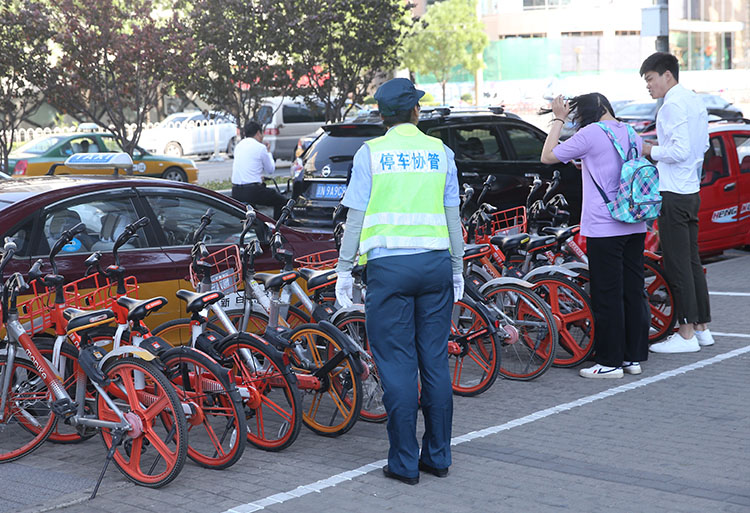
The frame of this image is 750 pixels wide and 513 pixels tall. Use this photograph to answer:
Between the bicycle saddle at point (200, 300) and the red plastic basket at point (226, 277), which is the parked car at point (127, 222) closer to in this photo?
the red plastic basket at point (226, 277)

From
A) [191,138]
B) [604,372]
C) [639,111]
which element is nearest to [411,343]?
[604,372]

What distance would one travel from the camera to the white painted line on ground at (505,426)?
4945 mm

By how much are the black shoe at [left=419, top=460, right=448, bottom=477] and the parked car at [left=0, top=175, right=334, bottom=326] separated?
187 cm

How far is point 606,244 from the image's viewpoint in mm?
6957

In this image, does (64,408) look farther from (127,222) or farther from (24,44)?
(24,44)

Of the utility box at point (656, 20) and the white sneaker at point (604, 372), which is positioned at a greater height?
the utility box at point (656, 20)

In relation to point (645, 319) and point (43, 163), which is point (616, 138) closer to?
point (645, 319)

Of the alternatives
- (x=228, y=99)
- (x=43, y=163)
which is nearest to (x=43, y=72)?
(x=228, y=99)

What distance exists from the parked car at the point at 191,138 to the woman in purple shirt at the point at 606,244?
2740 cm

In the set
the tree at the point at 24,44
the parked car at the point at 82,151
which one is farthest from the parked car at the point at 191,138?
the tree at the point at 24,44

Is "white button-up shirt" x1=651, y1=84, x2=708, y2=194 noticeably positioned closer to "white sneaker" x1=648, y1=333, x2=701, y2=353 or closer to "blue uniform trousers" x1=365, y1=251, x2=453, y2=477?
"white sneaker" x1=648, y1=333, x2=701, y2=353

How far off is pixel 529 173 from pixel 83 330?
7101 mm

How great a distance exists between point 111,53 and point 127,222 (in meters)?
10.5

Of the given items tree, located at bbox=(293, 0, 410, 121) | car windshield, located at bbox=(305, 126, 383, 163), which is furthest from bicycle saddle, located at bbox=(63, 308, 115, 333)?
tree, located at bbox=(293, 0, 410, 121)
